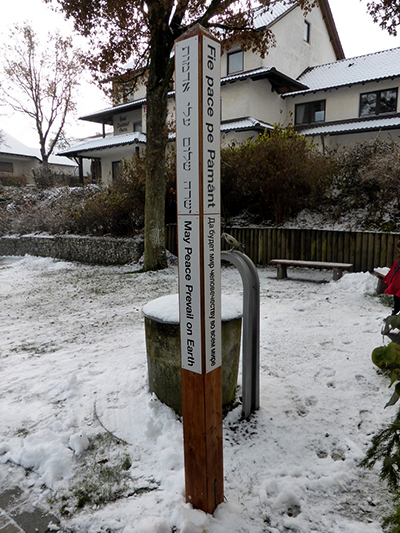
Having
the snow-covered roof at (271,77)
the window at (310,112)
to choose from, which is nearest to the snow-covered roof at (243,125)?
the snow-covered roof at (271,77)

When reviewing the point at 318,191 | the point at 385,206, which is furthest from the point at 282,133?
the point at 385,206

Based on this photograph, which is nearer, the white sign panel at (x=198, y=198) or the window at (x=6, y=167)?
the white sign panel at (x=198, y=198)

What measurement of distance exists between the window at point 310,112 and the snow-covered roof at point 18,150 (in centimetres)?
2733

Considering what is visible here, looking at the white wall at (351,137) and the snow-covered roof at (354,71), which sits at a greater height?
the snow-covered roof at (354,71)

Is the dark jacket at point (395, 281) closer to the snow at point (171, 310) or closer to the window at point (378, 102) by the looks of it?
the snow at point (171, 310)

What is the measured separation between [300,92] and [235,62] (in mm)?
3881

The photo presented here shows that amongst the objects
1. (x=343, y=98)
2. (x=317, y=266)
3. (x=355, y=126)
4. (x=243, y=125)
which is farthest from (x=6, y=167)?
(x=317, y=266)

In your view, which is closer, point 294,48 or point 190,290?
point 190,290

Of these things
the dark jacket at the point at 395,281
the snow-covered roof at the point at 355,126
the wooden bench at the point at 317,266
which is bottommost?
the wooden bench at the point at 317,266

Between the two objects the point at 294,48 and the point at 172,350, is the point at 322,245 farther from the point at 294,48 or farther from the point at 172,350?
the point at 294,48

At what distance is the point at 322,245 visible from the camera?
1011cm

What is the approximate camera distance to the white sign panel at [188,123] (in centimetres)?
193

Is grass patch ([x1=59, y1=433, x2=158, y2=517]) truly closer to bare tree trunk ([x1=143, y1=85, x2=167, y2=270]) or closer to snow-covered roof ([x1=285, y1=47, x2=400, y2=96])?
bare tree trunk ([x1=143, y1=85, x2=167, y2=270])

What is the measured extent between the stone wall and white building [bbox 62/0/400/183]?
8.96 m
